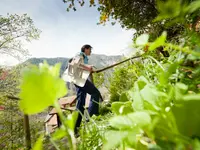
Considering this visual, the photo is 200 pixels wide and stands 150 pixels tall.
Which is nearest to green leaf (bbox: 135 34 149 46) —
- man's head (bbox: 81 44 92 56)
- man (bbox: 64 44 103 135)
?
man (bbox: 64 44 103 135)

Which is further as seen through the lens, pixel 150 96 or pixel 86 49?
pixel 86 49

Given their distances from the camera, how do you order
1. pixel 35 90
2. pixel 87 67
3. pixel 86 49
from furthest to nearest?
1. pixel 86 49
2. pixel 87 67
3. pixel 35 90

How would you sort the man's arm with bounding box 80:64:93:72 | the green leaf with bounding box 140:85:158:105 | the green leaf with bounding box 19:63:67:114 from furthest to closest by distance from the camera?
the man's arm with bounding box 80:64:93:72 < the green leaf with bounding box 140:85:158:105 < the green leaf with bounding box 19:63:67:114

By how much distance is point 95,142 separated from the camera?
592 mm

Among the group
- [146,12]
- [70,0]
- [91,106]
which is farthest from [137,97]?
[146,12]

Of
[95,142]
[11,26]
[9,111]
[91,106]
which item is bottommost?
[9,111]

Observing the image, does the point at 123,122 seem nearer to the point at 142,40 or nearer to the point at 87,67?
the point at 142,40

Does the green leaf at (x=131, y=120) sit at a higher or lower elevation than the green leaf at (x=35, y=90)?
lower

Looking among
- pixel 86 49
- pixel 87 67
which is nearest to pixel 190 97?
pixel 87 67

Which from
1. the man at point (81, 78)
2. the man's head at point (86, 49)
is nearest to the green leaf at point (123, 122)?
the man at point (81, 78)

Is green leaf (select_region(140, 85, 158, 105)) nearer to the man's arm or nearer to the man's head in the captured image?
the man's arm

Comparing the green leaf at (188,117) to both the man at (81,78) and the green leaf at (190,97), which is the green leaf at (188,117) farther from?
the man at (81,78)

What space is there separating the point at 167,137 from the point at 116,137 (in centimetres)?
5

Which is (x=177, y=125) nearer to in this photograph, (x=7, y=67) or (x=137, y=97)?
(x=137, y=97)
